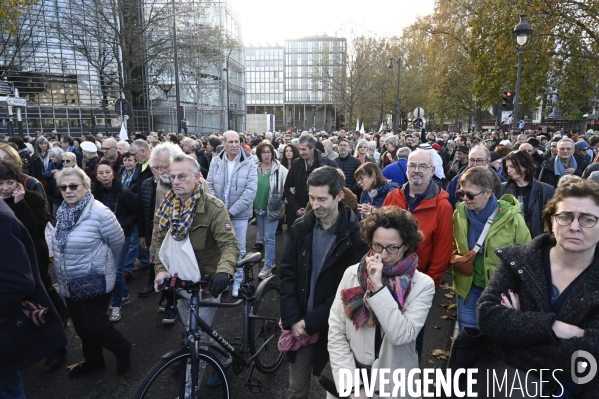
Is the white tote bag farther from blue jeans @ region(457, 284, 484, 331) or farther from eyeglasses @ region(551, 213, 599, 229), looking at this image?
eyeglasses @ region(551, 213, 599, 229)

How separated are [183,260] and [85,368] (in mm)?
1704

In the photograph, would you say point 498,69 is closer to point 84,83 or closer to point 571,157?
point 571,157

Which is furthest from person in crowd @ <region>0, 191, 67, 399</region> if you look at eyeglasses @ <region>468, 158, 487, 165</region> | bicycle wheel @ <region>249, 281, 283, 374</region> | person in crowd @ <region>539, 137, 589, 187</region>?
person in crowd @ <region>539, 137, 589, 187</region>

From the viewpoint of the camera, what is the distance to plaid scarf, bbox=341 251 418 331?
88.4 inches

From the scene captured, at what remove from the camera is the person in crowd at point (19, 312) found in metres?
2.19

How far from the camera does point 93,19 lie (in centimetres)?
2267

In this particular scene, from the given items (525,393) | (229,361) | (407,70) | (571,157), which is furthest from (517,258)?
(407,70)

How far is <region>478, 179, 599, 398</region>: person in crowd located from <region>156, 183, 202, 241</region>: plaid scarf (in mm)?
2114

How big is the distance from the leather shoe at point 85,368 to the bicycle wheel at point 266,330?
154 cm

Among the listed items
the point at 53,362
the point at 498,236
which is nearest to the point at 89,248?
the point at 53,362

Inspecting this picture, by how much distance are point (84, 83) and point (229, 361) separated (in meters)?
36.3

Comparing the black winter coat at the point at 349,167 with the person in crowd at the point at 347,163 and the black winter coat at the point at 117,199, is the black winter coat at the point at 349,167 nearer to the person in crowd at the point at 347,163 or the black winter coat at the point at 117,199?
the person in crowd at the point at 347,163

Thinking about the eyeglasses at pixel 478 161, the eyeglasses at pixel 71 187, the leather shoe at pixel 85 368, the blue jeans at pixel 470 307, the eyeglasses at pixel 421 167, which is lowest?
the leather shoe at pixel 85 368

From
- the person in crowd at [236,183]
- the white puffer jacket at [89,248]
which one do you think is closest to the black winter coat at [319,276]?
the white puffer jacket at [89,248]
